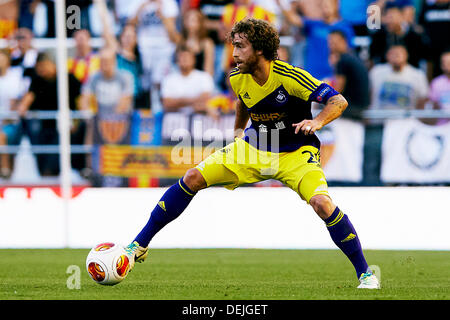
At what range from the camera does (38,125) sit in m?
14.8

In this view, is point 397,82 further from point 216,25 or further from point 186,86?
point 186,86

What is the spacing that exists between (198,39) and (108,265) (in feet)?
25.7

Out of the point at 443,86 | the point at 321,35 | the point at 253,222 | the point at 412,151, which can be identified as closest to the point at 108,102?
the point at 253,222

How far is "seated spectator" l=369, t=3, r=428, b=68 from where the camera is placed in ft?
46.1

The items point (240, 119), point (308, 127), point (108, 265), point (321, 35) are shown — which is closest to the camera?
point (308, 127)

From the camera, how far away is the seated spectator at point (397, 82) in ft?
45.6

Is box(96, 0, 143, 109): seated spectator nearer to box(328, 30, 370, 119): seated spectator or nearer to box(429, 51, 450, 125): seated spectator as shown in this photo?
box(328, 30, 370, 119): seated spectator

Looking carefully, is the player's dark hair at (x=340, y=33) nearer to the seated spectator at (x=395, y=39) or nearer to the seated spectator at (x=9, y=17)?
the seated spectator at (x=395, y=39)

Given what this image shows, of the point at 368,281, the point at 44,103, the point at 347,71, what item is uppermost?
the point at 347,71

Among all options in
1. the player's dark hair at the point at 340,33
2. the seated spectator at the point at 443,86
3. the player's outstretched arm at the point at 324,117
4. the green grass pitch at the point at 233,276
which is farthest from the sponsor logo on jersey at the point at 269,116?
the seated spectator at the point at 443,86

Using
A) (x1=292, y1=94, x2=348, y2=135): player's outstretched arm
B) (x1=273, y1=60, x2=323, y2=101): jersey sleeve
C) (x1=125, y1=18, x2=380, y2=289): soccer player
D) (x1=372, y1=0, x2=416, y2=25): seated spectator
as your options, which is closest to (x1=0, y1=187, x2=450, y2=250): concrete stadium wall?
(x1=372, y1=0, x2=416, y2=25): seated spectator

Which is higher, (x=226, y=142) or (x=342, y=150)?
(x=226, y=142)

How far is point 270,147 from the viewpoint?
7789 mm
